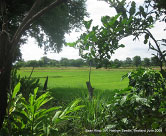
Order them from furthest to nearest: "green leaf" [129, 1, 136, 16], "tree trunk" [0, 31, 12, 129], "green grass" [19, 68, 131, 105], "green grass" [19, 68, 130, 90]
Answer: "green grass" [19, 68, 130, 90] < "green grass" [19, 68, 131, 105] < "tree trunk" [0, 31, 12, 129] < "green leaf" [129, 1, 136, 16]

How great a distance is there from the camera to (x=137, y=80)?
247 centimetres

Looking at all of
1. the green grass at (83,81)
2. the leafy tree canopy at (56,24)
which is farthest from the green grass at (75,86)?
the leafy tree canopy at (56,24)

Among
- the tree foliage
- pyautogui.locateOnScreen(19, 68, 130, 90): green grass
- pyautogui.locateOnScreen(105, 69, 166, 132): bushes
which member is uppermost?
the tree foliage

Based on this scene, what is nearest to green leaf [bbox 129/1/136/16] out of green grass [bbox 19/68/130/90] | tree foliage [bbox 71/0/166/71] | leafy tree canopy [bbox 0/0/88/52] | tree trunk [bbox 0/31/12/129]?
tree foliage [bbox 71/0/166/71]

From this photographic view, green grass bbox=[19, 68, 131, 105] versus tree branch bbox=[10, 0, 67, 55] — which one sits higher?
tree branch bbox=[10, 0, 67, 55]

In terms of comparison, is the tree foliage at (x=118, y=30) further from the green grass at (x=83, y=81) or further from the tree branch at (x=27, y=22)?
the green grass at (x=83, y=81)

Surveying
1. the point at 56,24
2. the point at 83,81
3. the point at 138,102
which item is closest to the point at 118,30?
the point at 138,102

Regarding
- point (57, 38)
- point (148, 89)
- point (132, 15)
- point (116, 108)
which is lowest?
point (116, 108)

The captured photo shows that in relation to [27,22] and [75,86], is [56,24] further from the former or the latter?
[27,22]

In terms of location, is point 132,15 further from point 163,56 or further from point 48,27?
point 48,27

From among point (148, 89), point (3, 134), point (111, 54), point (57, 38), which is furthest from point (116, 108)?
point (57, 38)

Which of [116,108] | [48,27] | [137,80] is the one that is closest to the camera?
[116,108]

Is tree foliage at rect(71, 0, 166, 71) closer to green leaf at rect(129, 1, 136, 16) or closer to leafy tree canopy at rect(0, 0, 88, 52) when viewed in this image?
green leaf at rect(129, 1, 136, 16)

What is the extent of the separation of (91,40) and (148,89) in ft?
4.48
